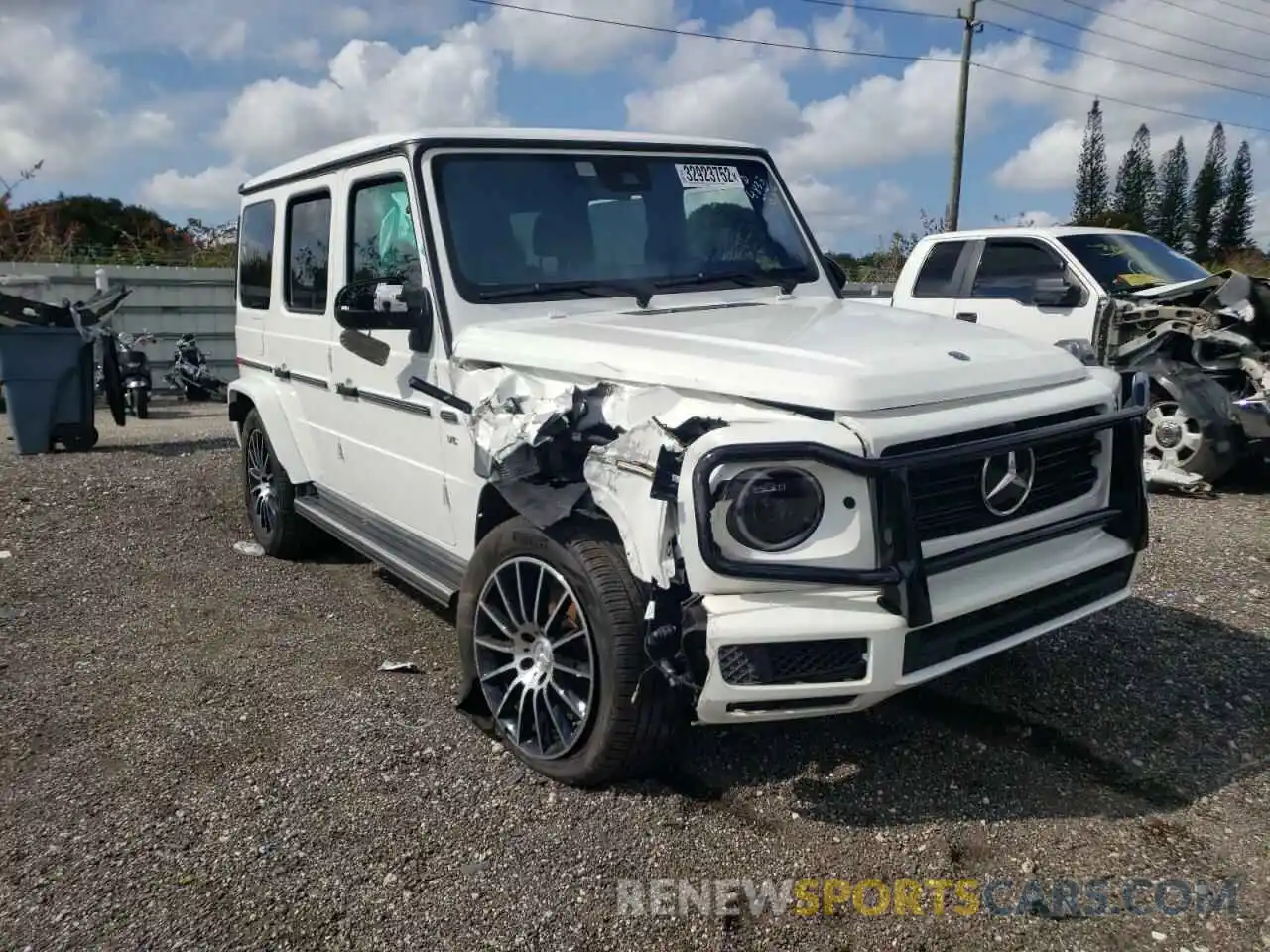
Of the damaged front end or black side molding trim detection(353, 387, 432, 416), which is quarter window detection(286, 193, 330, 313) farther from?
the damaged front end

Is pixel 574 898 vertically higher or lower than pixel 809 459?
lower

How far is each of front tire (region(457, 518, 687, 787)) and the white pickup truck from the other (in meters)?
4.71

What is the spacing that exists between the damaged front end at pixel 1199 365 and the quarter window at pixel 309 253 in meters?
5.87

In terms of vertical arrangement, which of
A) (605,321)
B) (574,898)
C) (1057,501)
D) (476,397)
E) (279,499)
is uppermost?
(605,321)

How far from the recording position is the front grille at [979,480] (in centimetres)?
289

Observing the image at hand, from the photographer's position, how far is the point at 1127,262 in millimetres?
8570

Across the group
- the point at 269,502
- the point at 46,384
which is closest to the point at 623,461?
the point at 269,502

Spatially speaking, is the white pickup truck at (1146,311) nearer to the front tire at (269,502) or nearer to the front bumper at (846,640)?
the front bumper at (846,640)

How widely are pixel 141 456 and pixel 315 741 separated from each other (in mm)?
6576

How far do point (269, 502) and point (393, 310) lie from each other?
8.33 feet

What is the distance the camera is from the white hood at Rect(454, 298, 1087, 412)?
→ 9.40 feet

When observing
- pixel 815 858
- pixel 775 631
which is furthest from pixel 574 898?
pixel 775 631

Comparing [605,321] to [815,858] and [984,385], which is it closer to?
[984,385]

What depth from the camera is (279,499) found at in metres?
5.88
